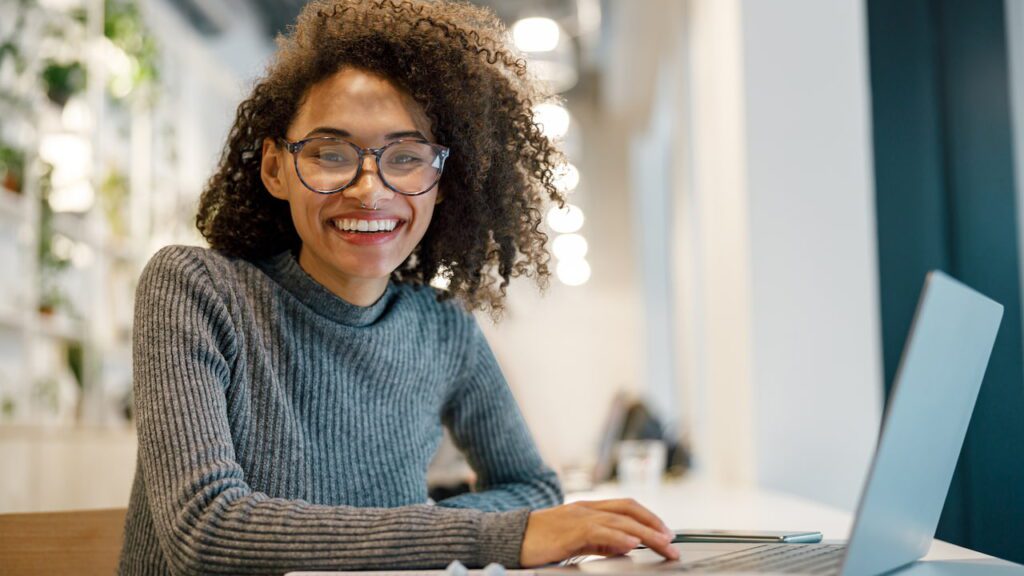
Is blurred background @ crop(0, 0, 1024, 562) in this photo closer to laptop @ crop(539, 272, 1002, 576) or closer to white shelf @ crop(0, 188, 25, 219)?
white shelf @ crop(0, 188, 25, 219)

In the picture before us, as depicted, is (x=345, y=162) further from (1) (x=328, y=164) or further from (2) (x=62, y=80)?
(2) (x=62, y=80)

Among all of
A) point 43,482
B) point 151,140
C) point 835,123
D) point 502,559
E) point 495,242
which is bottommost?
point 43,482

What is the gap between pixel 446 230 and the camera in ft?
5.17

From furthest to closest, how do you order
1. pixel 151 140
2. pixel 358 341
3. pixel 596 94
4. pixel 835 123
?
pixel 596 94, pixel 151 140, pixel 835 123, pixel 358 341

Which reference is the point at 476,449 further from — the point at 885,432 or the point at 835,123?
the point at 835,123

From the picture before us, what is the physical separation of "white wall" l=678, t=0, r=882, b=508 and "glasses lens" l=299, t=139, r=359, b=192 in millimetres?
1544

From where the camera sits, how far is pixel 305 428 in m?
1.32

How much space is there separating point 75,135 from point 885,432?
402 centimetres

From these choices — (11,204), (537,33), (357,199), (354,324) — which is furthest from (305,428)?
(537,33)

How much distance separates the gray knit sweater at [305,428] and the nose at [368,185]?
0.14m

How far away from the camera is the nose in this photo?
4.29 feet

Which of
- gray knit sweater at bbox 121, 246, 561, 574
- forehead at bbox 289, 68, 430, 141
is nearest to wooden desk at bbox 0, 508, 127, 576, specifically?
gray knit sweater at bbox 121, 246, 561, 574

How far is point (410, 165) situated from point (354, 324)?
0.76 feet

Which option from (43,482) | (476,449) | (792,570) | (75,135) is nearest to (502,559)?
(792,570)
